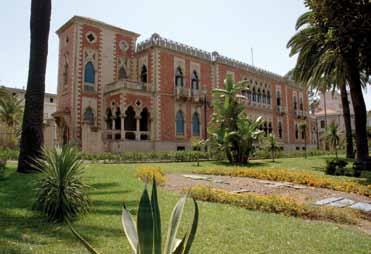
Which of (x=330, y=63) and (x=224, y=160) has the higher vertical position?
(x=330, y=63)

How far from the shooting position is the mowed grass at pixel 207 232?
168 inches

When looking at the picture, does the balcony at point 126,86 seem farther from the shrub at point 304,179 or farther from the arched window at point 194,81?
the shrub at point 304,179

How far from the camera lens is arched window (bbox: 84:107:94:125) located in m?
24.5

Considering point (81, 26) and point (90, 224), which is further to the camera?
point (81, 26)

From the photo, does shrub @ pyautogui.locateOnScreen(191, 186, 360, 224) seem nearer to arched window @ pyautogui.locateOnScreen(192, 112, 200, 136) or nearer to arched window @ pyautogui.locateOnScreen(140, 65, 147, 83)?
arched window @ pyautogui.locateOnScreen(140, 65, 147, 83)

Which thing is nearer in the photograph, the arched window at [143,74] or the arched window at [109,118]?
the arched window at [109,118]

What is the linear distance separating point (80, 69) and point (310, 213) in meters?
22.0

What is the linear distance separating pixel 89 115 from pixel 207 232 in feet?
70.7

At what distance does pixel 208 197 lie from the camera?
7.80 metres

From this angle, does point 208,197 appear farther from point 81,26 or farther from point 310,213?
point 81,26

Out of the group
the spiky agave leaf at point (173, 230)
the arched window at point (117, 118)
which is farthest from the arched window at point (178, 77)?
the spiky agave leaf at point (173, 230)

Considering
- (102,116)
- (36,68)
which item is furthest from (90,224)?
(102,116)

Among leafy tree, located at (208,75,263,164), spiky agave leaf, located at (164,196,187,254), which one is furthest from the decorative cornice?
spiky agave leaf, located at (164,196,187,254)

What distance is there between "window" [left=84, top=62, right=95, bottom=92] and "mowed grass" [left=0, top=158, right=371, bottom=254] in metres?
18.7
